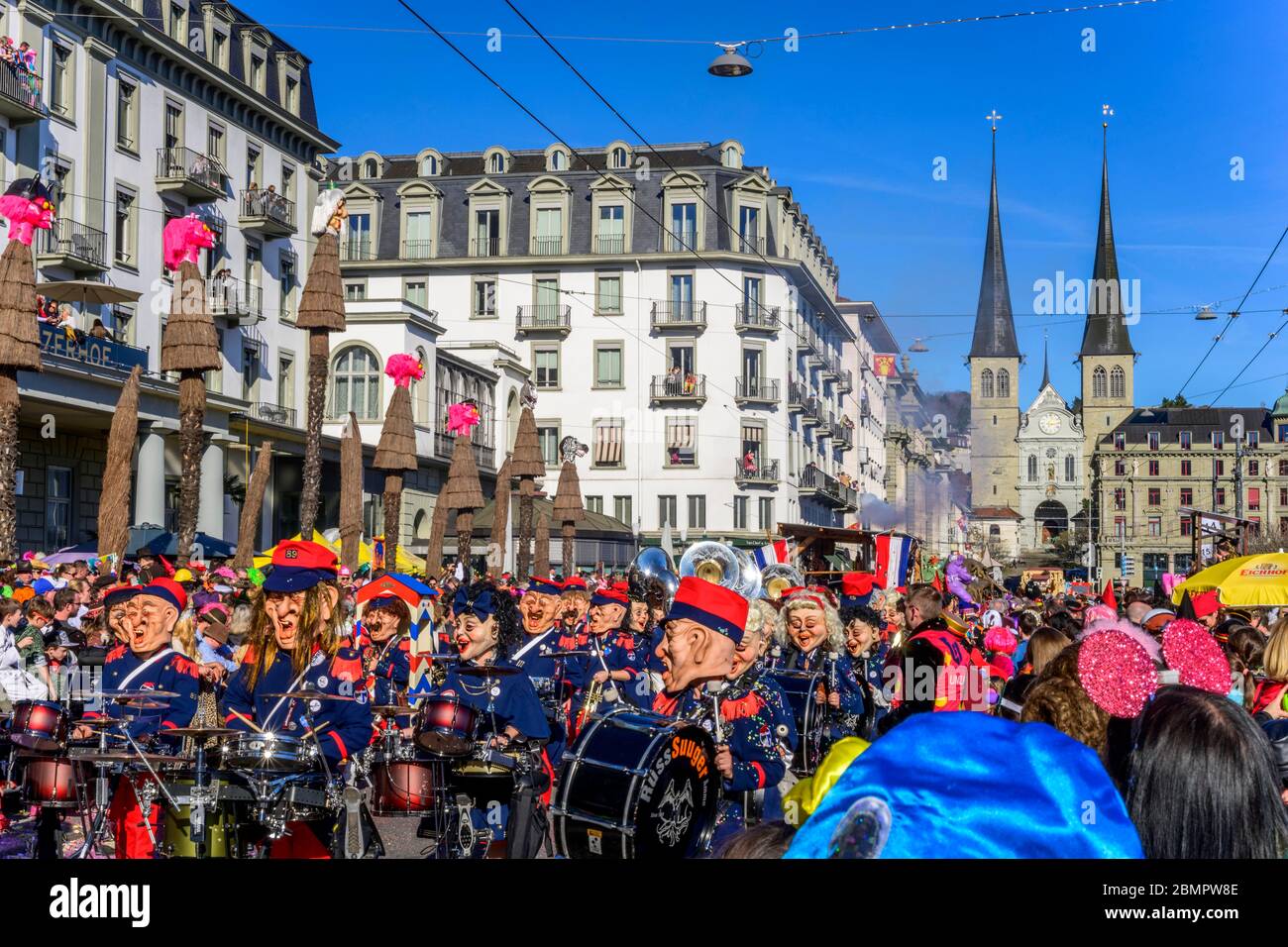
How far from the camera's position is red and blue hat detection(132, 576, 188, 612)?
22.0 feet

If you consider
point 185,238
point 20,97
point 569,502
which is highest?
point 20,97

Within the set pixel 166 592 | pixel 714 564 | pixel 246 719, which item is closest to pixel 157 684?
pixel 166 592

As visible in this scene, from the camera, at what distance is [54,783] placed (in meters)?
6.36

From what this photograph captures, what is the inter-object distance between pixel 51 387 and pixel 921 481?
56.0 m

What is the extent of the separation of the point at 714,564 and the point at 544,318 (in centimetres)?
4556

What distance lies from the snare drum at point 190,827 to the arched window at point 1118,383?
107 m

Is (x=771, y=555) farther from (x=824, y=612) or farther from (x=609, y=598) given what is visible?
(x=824, y=612)

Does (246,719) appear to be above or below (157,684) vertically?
below

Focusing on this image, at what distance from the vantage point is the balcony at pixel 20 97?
2603 centimetres

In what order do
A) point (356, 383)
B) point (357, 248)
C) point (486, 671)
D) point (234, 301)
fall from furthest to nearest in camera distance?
point (357, 248)
point (356, 383)
point (234, 301)
point (486, 671)

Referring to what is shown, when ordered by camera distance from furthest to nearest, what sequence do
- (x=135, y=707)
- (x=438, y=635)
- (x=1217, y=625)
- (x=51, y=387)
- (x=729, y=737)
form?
(x=51, y=387)
(x=438, y=635)
(x=1217, y=625)
(x=135, y=707)
(x=729, y=737)

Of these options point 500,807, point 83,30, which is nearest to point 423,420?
point 83,30

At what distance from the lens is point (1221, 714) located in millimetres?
2219
